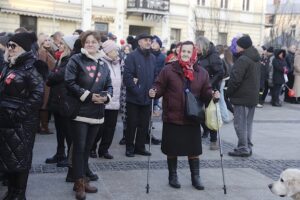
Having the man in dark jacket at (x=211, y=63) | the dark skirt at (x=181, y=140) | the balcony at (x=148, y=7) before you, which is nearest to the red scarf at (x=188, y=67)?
the dark skirt at (x=181, y=140)

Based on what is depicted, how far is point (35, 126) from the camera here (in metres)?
5.39

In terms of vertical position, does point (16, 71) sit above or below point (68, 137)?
above

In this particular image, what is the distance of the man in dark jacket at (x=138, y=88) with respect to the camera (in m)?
7.98

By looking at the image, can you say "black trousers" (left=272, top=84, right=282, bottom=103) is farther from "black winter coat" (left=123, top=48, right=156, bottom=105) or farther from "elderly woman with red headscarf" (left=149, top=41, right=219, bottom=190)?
"elderly woman with red headscarf" (left=149, top=41, right=219, bottom=190)

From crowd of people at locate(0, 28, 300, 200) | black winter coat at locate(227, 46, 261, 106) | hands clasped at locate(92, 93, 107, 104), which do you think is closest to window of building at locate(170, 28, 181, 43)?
crowd of people at locate(0, 28, 300, 200)

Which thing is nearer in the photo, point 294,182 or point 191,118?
point 294,182

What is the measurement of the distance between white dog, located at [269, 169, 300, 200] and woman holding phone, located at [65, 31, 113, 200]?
2.25 m

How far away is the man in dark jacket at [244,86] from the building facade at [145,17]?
942 inches

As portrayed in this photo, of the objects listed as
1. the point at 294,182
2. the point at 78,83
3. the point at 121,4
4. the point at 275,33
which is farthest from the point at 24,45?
the point at 275,33

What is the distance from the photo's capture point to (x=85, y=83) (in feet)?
18.6

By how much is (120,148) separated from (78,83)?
128 inches

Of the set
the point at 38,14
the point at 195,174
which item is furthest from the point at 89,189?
the point at 38,14

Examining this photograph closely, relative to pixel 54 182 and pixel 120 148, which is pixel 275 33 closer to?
pixel 120 148

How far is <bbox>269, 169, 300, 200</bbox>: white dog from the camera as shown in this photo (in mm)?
4941
